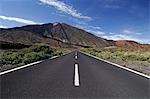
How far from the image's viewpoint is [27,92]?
725 centimetres

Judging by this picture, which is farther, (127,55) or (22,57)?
(127,55)

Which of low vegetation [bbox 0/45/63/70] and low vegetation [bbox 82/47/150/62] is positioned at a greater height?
low vegetation [bbox 0/45/63/70]

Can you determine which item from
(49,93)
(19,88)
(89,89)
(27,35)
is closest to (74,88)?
(89,89)

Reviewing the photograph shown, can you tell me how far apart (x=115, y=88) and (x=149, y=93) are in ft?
3.58

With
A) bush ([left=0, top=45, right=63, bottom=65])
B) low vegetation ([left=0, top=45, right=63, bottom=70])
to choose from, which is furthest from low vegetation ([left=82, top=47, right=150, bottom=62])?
bush ([left=0, top=45, right=63, bottom=65])

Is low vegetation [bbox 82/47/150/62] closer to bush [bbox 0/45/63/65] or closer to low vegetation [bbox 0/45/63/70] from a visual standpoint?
low vegetation [bbox 0/45/63/70]

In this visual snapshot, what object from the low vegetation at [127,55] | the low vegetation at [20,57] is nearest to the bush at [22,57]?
the low vegetation at [20,57]

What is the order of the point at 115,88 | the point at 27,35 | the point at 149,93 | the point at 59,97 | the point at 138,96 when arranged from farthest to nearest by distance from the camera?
the point at 27,35 < the point at 115,88 < the point at 149,93 < the point at 138,96 < the point at 59,97

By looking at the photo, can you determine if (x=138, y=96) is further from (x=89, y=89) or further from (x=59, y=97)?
(x=59, y=97)

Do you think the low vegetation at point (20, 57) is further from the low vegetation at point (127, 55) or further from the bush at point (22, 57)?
the low vegetation at point (127, 55)

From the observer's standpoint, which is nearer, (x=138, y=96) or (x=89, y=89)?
(x=138, y=96)

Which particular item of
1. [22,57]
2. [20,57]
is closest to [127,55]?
[22,57]

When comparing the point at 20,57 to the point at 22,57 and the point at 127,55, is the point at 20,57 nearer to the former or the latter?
the point at 22,57

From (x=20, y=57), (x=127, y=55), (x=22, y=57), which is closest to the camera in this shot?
(x=20, y=57)
